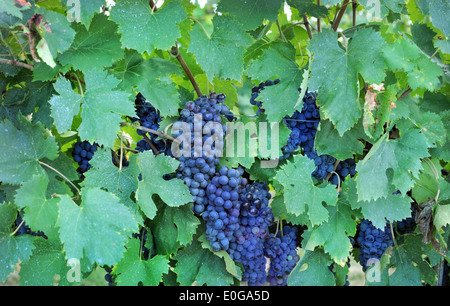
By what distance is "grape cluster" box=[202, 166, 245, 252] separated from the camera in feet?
3.47

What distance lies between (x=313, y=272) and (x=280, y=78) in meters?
0.53

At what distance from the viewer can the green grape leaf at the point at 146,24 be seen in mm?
990

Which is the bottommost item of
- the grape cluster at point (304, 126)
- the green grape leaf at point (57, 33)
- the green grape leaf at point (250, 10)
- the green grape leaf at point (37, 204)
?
the green grape leaf at point (37, 204)

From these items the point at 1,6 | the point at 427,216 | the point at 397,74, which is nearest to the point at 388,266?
the point at 427,216

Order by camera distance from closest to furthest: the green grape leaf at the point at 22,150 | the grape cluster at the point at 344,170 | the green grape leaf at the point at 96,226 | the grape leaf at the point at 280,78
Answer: the green grape leaf at the point at 96,226 < the green grape leaf at the point at 22,150 < the grape leaf at the point at 280,78 < the grape cluster at the point at 344,170

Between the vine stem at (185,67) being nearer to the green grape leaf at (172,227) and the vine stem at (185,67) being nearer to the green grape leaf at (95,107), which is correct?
the green grape leaf at (95,107)

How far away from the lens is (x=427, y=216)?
1.19 metres

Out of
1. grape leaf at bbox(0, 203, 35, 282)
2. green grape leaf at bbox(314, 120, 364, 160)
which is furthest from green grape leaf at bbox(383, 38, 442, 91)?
grape leaf at bbox(0, 203, 35, 282)

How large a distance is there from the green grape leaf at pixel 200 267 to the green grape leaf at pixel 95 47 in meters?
0.51

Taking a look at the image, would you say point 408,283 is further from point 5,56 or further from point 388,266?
point 5,56

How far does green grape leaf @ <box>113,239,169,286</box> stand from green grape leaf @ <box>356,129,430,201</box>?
51cm

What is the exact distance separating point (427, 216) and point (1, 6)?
1138 mm

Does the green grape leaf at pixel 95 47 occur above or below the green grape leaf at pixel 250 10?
below

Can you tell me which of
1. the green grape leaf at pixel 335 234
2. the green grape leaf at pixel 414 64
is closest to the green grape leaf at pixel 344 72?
the green grape leaf at pixel 414 64
